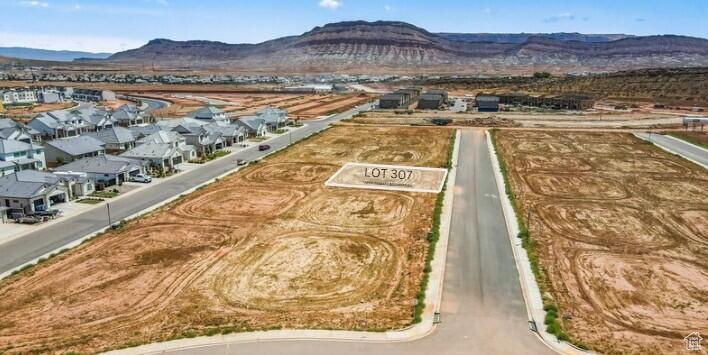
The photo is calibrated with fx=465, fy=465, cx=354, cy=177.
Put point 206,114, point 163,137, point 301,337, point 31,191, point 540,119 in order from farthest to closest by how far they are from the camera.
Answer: point 540,119 → point 206,114 → point 163,137 → point 31,191 → point 301,337

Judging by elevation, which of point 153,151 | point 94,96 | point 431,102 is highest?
point 94,96

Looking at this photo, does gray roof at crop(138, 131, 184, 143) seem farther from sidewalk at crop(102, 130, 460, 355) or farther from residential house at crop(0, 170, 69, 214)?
sidewalk at crop(102, 130, 460, 355)

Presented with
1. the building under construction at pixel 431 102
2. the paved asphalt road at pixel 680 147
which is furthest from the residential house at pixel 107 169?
the building under construction at pixel 431 102

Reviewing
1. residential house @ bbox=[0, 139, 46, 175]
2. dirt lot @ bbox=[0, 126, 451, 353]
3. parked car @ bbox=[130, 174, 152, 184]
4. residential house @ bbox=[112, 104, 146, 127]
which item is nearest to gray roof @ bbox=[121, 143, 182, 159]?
parked car @ bbox=[130, 174, 152, 184]

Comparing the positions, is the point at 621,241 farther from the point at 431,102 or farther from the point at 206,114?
the point at 431,102

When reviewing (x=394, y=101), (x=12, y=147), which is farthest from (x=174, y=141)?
(x=394, y=101)
